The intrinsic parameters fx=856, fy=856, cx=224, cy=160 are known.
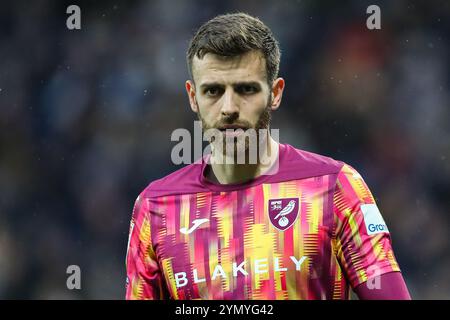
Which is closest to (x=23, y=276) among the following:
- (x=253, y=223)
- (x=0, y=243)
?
(x=0, y=243)

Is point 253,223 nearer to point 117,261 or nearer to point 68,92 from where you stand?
point 117,261

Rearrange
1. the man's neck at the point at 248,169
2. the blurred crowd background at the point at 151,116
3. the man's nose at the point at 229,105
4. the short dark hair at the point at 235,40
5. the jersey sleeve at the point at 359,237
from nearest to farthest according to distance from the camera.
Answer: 1. the jersey sleeve at the point at 359,237
2. the man's nose at the point at 229,105
3. the short dark hair at the point at 235,40
4. the man's neck at the point at 248,169
5. the blurred crowd background at the point at 151,116

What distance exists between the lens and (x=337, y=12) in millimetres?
8383

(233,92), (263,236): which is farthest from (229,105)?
(263,236)

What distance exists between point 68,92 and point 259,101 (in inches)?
186

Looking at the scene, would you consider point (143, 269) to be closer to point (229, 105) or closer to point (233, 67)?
point (229, 105)

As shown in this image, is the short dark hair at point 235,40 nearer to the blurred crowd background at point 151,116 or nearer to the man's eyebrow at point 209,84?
the man's eyebrow at point 209,84

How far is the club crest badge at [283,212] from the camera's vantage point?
Answer: 13.2 ft

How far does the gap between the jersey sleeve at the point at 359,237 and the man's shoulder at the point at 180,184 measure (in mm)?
719

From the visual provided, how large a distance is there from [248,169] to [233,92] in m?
0.40

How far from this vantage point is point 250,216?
4.08m

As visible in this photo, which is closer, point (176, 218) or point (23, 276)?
point (176, 218)

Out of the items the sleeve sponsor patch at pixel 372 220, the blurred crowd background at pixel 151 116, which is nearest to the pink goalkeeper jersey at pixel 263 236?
the sleeve sponsor patch at pixel 372 220

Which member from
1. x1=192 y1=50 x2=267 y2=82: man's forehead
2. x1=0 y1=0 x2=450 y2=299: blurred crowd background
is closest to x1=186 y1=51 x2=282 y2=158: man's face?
x1=192 y1=50 x2=267 y2=82: man's forehead
